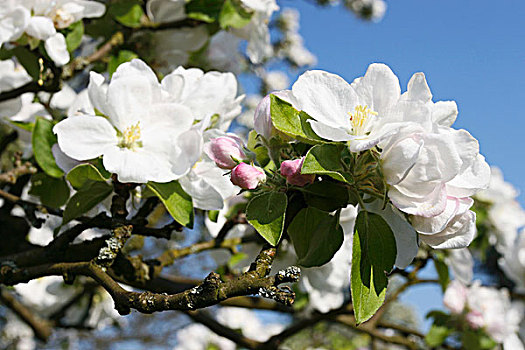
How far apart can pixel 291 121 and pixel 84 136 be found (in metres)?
0.35

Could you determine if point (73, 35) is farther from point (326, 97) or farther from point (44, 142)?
point (326, 97)

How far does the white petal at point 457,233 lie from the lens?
811 mm

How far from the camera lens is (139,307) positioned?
706 mm

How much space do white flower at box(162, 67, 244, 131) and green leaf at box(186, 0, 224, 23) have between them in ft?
1.92

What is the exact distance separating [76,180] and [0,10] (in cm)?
44

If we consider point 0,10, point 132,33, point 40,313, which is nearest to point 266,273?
point 0,10

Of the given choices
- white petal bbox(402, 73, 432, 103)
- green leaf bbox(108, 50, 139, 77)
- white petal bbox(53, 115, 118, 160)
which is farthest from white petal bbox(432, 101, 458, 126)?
green leaf bbox(108, 50, 139, 77)

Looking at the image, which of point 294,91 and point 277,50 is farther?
point 277,50

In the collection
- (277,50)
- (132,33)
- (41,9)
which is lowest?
(277,50)

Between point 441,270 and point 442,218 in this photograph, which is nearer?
point 442,218

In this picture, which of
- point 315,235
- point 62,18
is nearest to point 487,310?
point 315,235

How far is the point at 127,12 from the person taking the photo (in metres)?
1.69

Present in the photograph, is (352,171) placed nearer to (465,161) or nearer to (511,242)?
(465,161)

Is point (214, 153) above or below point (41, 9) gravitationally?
above
